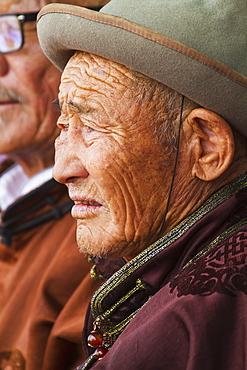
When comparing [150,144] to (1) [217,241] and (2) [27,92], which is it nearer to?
(1) [217,241]

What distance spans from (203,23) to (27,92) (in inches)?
58.2

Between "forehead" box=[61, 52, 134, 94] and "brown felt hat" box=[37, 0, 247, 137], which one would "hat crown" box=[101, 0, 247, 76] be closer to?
"brown felt hat" box=[37, 0, 247, 137]

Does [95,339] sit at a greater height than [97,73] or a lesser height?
lesser

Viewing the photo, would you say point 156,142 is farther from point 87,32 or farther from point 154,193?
point 87,32

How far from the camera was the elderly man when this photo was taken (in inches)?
68.2

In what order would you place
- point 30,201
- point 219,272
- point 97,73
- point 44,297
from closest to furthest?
point 219,272 → point 97,73 → point 44,297 → point 30,201

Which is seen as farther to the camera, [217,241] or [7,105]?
[7,105]

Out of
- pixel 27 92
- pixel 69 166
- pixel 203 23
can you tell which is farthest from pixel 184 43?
pixel 27 92

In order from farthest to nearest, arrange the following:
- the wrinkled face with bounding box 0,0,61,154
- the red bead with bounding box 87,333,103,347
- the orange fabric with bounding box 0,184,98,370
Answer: the wrinkled face with bounding box 0,0,61,154
the orange fabric with bounding box 0,184,98,370
the red bead with bounding box 87,333,103,347

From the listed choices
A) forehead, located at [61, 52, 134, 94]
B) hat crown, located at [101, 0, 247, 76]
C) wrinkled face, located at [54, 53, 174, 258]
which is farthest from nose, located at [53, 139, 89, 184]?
hat crown, located at [101, 0, 247, 76]

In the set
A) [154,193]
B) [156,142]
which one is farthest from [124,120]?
[154,193]

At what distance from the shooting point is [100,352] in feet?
6.22

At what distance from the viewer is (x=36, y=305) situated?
271 centimetres

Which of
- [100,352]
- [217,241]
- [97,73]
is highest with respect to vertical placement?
[97,73]
